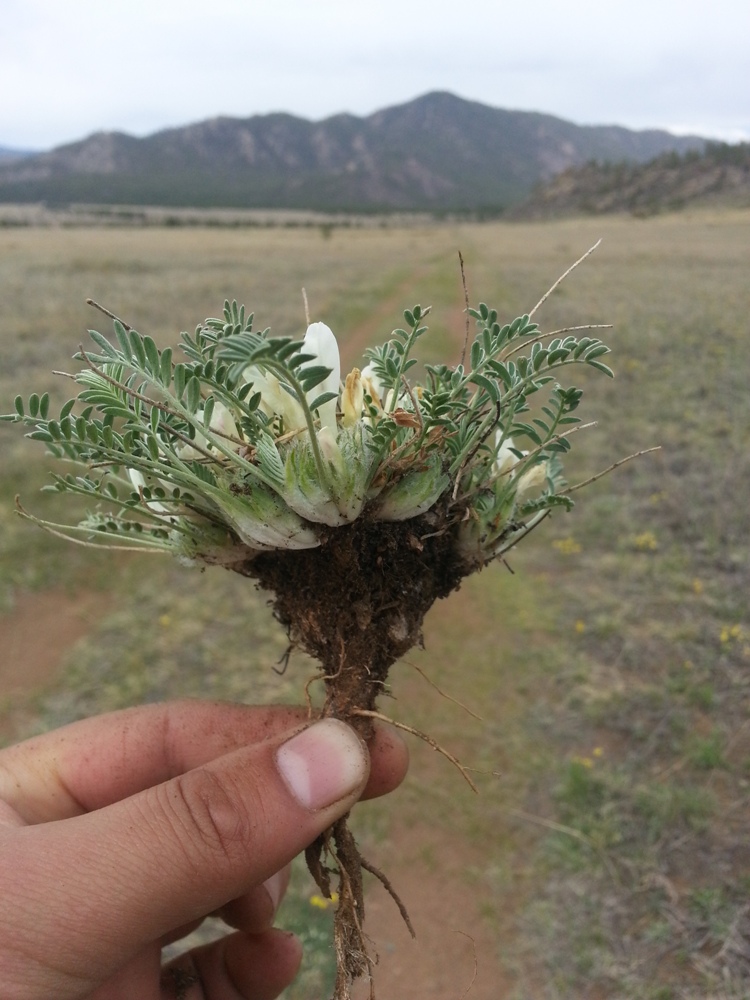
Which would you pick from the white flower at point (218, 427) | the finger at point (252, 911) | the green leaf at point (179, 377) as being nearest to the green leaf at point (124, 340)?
the green leaf at point (179, 377)

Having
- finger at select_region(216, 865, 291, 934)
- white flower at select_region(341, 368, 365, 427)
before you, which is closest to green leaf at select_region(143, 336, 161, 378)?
white flower at select_region(341, 368, 365, 427)

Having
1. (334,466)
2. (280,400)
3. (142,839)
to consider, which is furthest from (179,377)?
(142,839)

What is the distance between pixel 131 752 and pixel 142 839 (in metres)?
1.16

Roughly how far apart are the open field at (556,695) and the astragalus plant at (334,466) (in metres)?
0.66

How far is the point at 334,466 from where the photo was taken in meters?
1.65

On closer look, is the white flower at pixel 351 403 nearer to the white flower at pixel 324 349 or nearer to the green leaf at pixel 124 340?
the white flower at pixel 324 349

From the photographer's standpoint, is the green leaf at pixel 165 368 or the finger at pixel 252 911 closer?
the green leaf at pixel 165 368

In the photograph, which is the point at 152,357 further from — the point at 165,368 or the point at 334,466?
the point at 334,466

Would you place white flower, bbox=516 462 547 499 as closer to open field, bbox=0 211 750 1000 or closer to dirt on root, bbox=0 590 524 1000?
open field, bbox=0 211 750 1000

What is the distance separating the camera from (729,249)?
33781mm

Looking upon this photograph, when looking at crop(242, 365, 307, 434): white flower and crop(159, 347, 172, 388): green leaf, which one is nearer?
crop(159, 347, 172, 388): green leaf

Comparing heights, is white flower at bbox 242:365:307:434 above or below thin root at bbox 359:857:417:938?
above

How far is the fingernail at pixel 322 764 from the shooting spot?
192cm

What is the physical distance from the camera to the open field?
376cm
